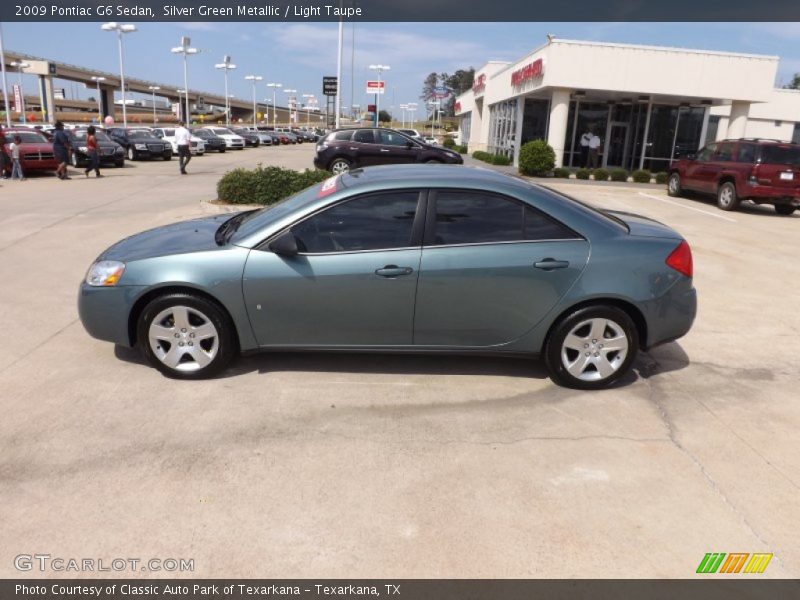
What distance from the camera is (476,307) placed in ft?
14.7

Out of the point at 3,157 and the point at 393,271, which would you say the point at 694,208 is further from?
the point at 3,157

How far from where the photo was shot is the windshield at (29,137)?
20.5m

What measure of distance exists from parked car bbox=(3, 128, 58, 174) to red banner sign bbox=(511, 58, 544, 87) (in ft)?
60.9

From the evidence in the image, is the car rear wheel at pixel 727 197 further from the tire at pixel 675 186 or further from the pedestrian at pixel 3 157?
the pedestrian at pixel 3 157

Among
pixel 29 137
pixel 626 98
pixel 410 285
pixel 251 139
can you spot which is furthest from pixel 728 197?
pixel 251 139

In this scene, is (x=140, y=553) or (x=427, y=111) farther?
(x=427, y=111)

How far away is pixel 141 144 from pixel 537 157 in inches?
735

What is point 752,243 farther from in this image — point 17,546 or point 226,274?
point 17,546

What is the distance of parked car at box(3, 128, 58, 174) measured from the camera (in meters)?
19.8

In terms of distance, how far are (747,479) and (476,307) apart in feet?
6.45

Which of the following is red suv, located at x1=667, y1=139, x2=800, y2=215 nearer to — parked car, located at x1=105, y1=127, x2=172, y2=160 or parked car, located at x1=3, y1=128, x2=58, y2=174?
parked car, located at x1=3, y1=128, x2=58, y2=174

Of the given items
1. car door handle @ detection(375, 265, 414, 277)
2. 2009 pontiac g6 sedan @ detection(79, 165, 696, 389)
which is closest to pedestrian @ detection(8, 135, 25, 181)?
2009 pontiac g6 sedan @ detection(79, 165, 696, 389)
